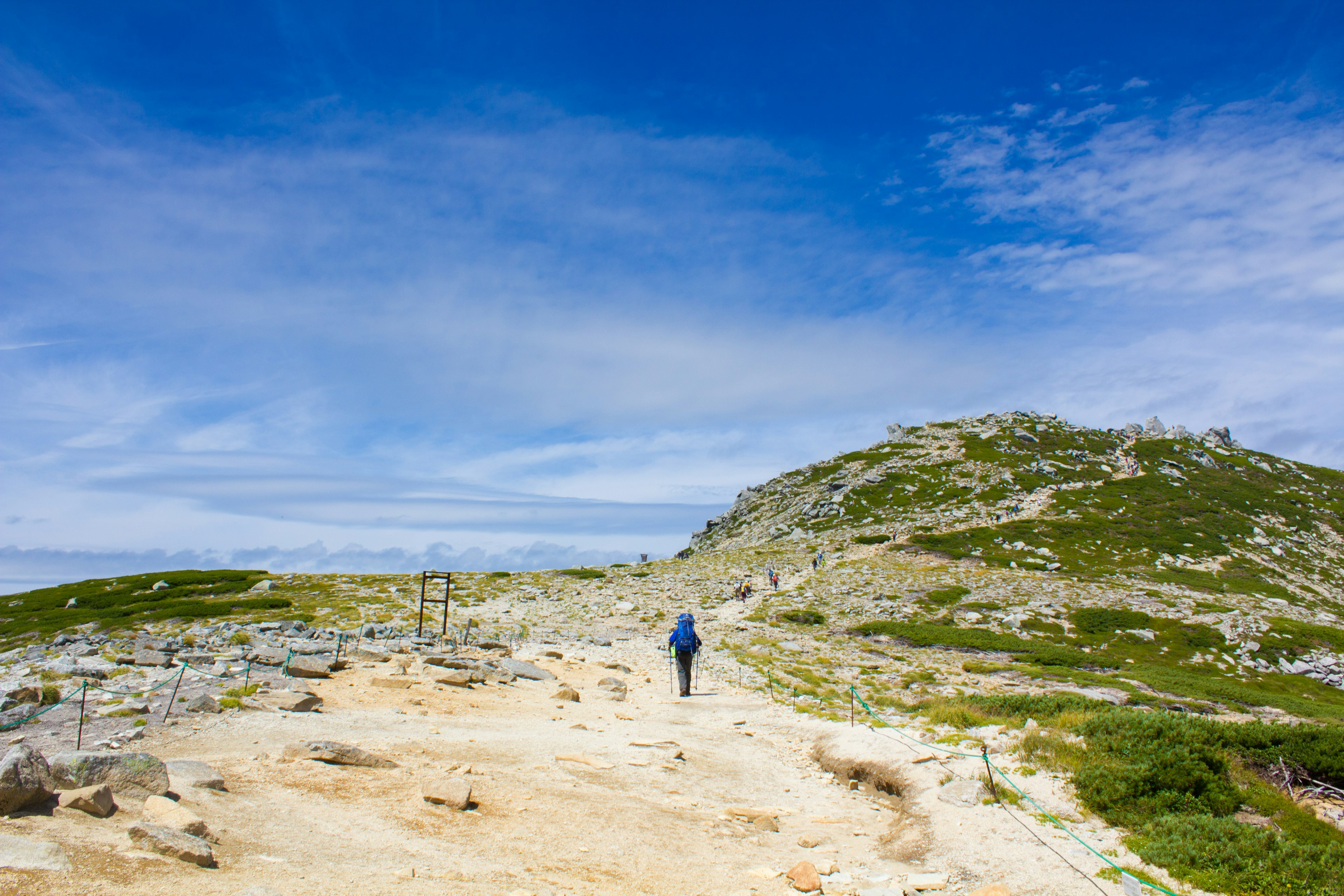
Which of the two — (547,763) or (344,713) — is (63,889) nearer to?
Result: (547,763)

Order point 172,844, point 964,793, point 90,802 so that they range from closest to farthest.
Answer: point 172,844 → point 90,802 → point 964,793

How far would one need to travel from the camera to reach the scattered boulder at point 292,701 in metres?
14.2

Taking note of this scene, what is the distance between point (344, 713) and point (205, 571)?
51925mm

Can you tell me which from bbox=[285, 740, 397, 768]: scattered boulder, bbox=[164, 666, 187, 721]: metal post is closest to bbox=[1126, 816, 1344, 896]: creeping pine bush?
bbox=[285, 740, 397, 768]: scattered boulder

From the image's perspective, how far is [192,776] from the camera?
28.8 ft

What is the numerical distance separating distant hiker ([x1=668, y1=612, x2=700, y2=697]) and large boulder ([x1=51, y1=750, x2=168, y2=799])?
14.6m

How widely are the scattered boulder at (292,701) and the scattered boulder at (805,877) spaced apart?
11.3 m

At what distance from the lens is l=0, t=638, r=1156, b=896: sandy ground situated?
682cm

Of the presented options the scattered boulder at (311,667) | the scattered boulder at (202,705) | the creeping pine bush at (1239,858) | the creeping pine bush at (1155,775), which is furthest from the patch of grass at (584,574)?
the creeping pine bush at (1239,858)

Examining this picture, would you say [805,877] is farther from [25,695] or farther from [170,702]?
[25,695]

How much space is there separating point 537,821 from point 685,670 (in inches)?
479

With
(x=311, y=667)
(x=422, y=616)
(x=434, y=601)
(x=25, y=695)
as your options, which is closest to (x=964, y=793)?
(x=311, y=667)

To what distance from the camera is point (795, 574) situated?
58.7 meters

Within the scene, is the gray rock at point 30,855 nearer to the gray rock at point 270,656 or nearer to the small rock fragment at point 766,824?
the small rock fragment at point 766,824
